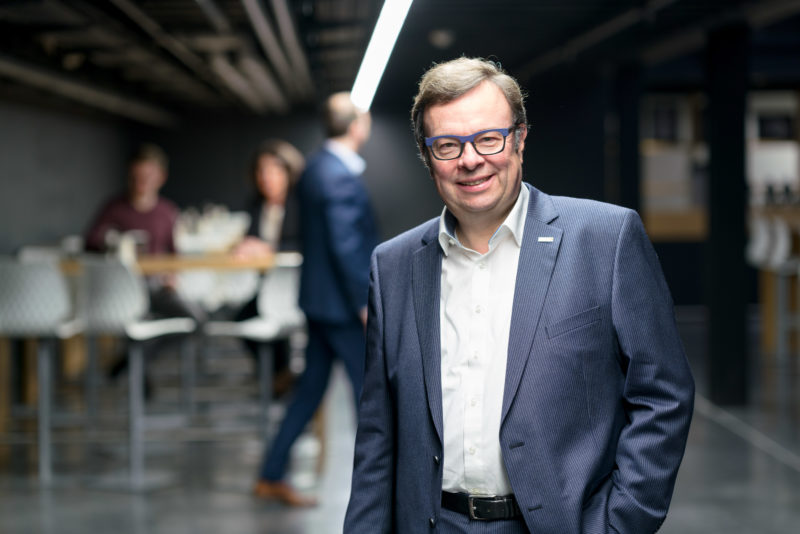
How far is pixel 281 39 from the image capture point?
326 inches

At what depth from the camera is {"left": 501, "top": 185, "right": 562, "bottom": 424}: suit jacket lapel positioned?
1675 mm

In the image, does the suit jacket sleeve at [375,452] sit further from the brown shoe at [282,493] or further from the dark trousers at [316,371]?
the brown shoe at [282,493]

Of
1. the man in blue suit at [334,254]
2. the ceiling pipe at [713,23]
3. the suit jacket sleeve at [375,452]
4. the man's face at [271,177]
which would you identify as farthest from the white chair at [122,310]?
the ceiling pipe at [713,23]

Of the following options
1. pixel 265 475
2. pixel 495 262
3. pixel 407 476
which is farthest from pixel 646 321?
pixel 265 475

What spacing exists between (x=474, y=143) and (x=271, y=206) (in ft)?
15.4

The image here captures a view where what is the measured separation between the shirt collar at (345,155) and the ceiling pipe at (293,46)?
2.41 metres

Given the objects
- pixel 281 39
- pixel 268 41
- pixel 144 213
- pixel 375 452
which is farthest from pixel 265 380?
pixel 281 39

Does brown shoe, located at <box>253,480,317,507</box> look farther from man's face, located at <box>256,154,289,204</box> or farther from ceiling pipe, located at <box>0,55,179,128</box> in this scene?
ceiling pipe, located at <box>0,55,179,128</box>

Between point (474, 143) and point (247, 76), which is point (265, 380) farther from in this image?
point (247, 76)

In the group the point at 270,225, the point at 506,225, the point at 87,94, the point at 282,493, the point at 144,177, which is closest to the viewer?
the point at 506,225

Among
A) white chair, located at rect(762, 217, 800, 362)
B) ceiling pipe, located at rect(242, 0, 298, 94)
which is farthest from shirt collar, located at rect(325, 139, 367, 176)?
white chair, located at rect(762, 217, 800, 362)

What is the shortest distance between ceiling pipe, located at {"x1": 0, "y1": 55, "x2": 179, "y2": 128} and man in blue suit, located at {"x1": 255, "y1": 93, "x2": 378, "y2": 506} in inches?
145

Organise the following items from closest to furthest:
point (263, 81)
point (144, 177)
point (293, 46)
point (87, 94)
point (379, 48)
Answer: point (379, 48) → point (144, 177) → point (293, 46) → point (87, 94) → point (263, 81)

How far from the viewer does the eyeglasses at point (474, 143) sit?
1.66 metres
